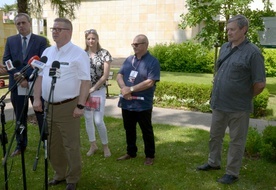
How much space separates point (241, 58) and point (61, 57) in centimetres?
213

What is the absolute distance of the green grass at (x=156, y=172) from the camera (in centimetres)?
430

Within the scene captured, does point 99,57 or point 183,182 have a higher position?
point 99,57

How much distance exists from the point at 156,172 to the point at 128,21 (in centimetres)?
2051

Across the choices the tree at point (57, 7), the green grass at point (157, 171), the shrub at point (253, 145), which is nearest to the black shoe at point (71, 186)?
the green grass at point (157, 171)

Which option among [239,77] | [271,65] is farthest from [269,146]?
[271,65]

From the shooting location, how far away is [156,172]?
4.69 meters

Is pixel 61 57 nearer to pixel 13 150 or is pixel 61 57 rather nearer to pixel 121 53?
pixel 13 150

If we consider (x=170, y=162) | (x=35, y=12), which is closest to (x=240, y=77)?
(x=170, y=162)

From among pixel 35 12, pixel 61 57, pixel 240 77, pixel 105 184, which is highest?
pixel 35 12

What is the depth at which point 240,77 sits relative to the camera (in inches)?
157

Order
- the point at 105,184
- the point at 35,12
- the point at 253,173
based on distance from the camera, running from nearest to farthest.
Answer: the point at 105,184
the point at 253,173
the point at 35,12

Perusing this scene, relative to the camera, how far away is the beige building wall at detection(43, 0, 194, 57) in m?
22.7

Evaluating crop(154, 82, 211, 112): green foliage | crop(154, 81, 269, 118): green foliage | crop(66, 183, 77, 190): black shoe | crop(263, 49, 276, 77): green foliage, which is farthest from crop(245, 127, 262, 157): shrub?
crop(263, 49, 276, 77): green foliage

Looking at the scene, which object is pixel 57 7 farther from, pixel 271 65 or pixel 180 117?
pixel 271 65
